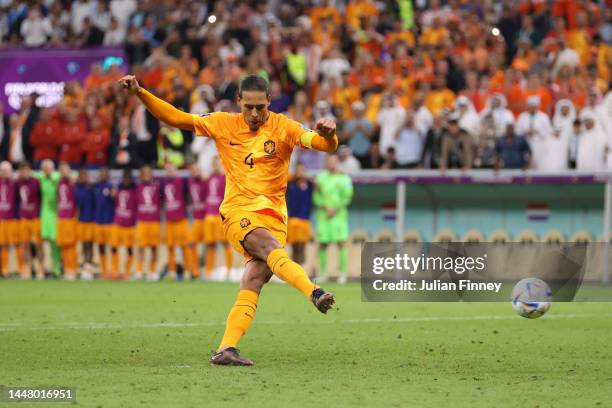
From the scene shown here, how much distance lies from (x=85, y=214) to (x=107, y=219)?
1.37 feet

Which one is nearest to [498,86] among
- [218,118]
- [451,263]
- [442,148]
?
[442,148]

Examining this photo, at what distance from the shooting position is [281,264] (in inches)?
352

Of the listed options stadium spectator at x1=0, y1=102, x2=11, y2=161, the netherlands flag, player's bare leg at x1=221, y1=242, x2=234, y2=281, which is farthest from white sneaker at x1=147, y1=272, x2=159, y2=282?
the netherlands flag

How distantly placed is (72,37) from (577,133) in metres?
12.3

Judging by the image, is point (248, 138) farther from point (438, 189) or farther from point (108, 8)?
point (108, 8)

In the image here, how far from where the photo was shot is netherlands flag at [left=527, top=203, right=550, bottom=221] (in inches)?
862

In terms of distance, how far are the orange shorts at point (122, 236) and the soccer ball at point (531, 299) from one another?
41.3 ft

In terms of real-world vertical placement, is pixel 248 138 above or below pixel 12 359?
above

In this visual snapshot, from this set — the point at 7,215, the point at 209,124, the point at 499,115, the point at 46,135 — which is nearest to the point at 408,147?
the point at 499,115

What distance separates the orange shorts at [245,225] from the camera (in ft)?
30.2

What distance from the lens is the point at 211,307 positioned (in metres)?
15.2

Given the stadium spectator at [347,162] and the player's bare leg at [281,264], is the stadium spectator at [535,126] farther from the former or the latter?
the player's bare leg at [281,264]

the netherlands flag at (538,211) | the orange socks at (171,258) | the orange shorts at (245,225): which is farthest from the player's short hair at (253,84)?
the orange socks at (171,258)

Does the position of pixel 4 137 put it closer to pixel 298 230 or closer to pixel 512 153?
pixel 298 230
